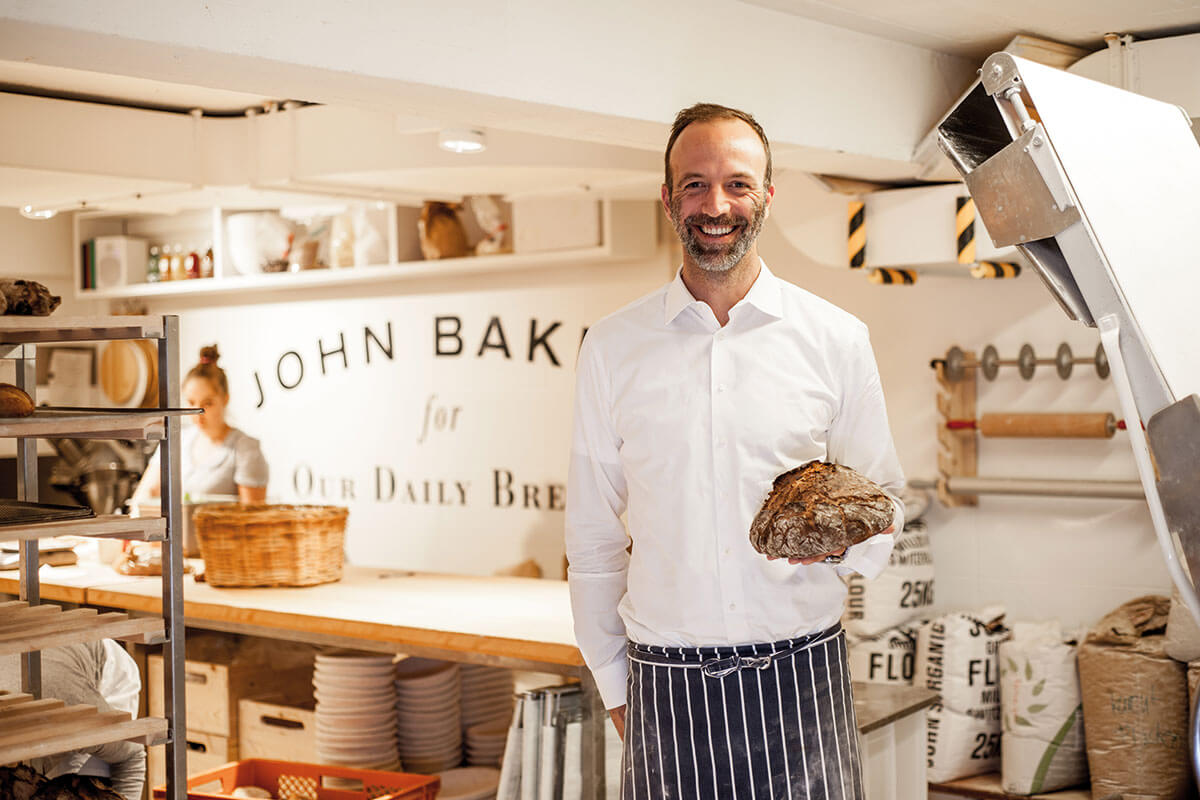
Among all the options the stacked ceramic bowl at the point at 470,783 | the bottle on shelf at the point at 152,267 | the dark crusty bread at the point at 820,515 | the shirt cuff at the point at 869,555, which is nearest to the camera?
the dark crusty bread at the point at 820,515

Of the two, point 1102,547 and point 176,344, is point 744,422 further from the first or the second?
point 1102,547

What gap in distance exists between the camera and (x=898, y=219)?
376 cm

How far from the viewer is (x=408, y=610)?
11.7ft

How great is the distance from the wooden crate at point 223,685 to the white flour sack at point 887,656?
1872 millimetres

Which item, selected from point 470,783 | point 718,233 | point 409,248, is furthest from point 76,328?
point 409,248

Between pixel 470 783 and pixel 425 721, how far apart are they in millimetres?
265

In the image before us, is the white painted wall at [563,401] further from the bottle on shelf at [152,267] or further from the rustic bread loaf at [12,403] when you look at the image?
the rustic bread loaf at [12,403]

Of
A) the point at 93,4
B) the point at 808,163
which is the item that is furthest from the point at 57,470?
the point at 93,4

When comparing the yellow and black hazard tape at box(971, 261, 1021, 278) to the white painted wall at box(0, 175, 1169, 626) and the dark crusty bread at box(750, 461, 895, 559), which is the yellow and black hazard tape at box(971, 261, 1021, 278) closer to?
the white painted wall at box(0, 175, 1169, 626)

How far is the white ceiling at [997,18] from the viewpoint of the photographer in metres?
3.05

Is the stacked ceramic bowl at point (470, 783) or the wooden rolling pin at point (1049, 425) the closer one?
the stacked ceramic bowl at point (470, 783)

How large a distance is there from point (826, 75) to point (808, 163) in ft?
0.98

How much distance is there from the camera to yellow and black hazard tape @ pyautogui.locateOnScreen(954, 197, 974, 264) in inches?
143

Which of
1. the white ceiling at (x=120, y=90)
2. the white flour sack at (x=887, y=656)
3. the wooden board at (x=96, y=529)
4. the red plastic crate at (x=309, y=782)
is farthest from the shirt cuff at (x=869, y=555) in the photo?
the white ceiling at (x=120, y=90)
